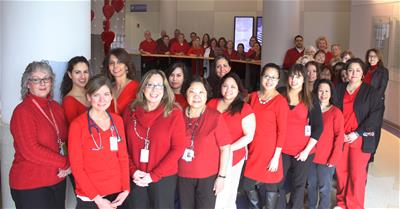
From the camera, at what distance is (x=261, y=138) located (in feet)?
13.6

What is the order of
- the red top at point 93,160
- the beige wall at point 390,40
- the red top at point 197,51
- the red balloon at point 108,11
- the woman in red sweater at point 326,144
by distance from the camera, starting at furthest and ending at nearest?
the red top at point 197,51
the red balloon at point 108,11
the beige wall at point 390,40
the woman in red sweater at point 326,144
the red top at point 93,160

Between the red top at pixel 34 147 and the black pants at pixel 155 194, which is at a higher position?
the red top at pixel 34 147

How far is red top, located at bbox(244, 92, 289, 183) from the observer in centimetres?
407

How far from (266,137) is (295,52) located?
6.13 m

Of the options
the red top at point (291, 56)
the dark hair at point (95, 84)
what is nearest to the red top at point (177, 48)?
the red top at point (291, 56)

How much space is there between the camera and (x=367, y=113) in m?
4.65

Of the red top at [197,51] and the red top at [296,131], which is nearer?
the red top at [296,131]

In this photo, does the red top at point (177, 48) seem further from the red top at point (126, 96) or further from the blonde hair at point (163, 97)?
the blonde hair at point (163, 97)

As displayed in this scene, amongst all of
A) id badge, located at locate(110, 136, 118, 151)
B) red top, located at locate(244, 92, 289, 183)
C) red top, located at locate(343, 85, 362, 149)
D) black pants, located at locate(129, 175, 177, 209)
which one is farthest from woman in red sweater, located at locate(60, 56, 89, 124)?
red top, located at locate(343, 85, 362, 149)

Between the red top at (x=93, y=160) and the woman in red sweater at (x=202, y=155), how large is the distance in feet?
1.82

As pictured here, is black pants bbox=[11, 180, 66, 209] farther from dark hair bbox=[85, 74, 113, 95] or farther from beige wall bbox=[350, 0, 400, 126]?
beige wall bbox=[350, 0, 400, 126]

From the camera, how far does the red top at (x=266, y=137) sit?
4.07m

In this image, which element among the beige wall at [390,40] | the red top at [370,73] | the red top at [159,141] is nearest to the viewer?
the red top at [159,141]

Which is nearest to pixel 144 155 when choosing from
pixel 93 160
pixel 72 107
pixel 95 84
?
pixel 93 160
